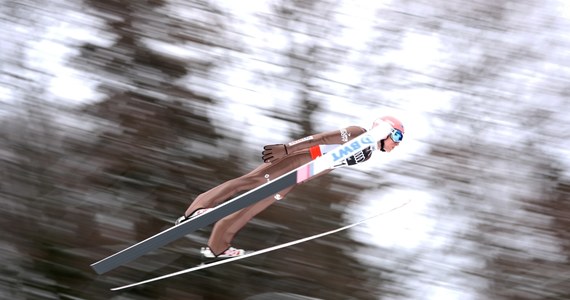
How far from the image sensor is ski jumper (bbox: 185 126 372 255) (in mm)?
4035

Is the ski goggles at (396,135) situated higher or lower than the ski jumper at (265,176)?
higher

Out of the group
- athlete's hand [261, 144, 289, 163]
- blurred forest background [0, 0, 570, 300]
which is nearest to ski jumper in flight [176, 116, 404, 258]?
athlete's hand [261, 144, 289, 163]

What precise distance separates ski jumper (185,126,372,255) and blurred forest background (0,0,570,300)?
1.24 m

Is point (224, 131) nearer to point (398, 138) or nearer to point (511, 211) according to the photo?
point (398, 138)

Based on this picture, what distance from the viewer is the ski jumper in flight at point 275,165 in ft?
13.1

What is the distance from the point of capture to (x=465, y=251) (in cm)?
567

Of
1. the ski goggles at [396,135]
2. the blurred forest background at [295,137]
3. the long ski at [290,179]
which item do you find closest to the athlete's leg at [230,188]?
the long ski at [290,179]

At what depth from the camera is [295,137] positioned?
18.8ft

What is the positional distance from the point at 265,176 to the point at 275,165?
0.36ft

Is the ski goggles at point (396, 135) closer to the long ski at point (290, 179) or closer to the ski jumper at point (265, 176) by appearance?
the long ski at point (290, 179)

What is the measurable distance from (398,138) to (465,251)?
7.17 ft

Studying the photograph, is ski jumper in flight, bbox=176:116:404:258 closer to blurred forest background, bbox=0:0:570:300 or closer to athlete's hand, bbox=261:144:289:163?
athlete's hand, bbox=261:144:289:163

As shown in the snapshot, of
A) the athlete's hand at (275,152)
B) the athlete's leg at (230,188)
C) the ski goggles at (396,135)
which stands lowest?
the athlete's leg at (230,188)

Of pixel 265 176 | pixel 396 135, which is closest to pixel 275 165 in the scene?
pixel 265 176
